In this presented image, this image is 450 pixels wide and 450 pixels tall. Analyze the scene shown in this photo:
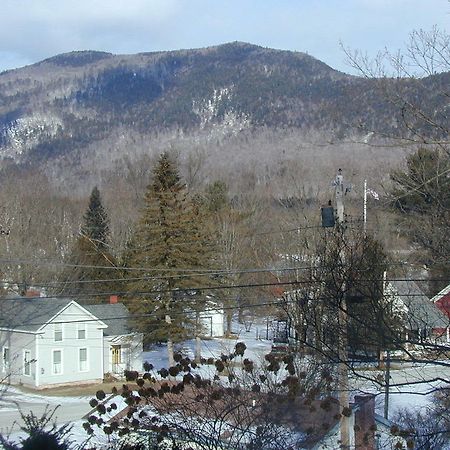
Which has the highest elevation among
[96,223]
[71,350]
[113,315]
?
[96,223]

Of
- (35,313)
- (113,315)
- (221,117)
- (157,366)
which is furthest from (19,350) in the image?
(221,117)

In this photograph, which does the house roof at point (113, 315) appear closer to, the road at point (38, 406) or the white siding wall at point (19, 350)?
the white siding wall at point (19, 350)

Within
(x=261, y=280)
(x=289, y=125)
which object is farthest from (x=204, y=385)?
(x=289, y=125)

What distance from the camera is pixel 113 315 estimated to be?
35844 mm

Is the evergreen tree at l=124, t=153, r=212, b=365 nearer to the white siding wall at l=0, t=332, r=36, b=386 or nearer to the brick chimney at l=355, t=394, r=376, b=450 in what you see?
the white siding wall at l=0, t=332, r=36, b=386

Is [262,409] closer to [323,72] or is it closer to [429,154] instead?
[429,154]

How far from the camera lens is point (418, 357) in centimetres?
862

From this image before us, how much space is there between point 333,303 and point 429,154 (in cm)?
222

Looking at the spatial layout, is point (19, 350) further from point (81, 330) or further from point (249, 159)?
point (249, 159)

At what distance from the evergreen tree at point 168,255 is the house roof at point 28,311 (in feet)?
10.6

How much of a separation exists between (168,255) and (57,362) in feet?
20.1

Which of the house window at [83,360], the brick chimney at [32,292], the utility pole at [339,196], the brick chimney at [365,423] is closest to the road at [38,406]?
the house window at [83,360]

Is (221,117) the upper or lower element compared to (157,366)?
upper

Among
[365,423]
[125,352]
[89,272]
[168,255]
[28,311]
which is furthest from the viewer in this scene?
[89,272]
